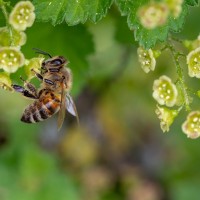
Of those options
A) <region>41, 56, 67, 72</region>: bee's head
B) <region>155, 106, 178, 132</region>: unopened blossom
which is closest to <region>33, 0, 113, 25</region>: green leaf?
<region>41, 56, 67, 72</region>: bee's head

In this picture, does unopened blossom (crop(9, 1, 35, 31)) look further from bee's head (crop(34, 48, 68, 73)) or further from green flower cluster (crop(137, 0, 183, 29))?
green flower cluster (crop(137, 0, 183, 29))

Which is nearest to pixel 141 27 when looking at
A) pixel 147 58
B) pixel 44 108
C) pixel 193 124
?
pixel 147 58

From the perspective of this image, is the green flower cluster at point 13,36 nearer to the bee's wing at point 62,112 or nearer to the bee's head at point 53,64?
the bee's head at point 53,64

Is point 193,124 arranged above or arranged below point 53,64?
below

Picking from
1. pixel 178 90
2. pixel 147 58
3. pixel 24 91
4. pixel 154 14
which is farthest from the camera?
pixel 24 91

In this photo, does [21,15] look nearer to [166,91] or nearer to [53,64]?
[53,64]

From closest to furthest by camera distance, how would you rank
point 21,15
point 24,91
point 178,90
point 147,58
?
point 21,15 < point 178,90 < point 147,58 < point 24,91
